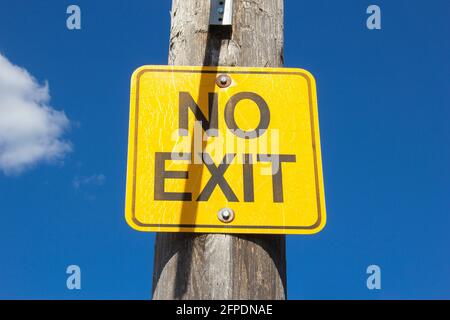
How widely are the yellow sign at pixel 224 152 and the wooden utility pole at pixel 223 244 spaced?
0.04 m

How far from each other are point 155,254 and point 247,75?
0.67 m

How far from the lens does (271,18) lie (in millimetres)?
2016

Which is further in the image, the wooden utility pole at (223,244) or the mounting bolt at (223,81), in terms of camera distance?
the mounting bolt at (223,81)

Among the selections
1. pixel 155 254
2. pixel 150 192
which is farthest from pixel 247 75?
pixel 155 254

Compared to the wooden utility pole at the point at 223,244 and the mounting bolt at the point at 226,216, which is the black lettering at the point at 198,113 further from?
the mounting bolt at the point at 226,216

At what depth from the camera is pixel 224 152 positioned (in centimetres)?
179

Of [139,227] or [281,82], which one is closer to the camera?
[139,227]

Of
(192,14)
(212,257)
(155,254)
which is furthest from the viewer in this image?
(192,14)

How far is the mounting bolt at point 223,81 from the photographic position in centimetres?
189

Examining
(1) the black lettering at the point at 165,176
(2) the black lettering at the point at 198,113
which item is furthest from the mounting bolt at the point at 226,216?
(2) the black lettering at the point at 198,113

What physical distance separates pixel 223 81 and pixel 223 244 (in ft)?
1.81

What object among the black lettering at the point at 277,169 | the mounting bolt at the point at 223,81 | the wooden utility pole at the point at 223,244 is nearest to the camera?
the wooden utility pole at the point at 223,244

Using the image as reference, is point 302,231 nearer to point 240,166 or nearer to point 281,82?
point 240,166

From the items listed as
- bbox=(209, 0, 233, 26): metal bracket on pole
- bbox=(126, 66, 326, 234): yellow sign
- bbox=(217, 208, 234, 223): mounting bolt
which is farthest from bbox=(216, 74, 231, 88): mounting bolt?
bbox=(217, 208, 234, 223): mounting bolt
